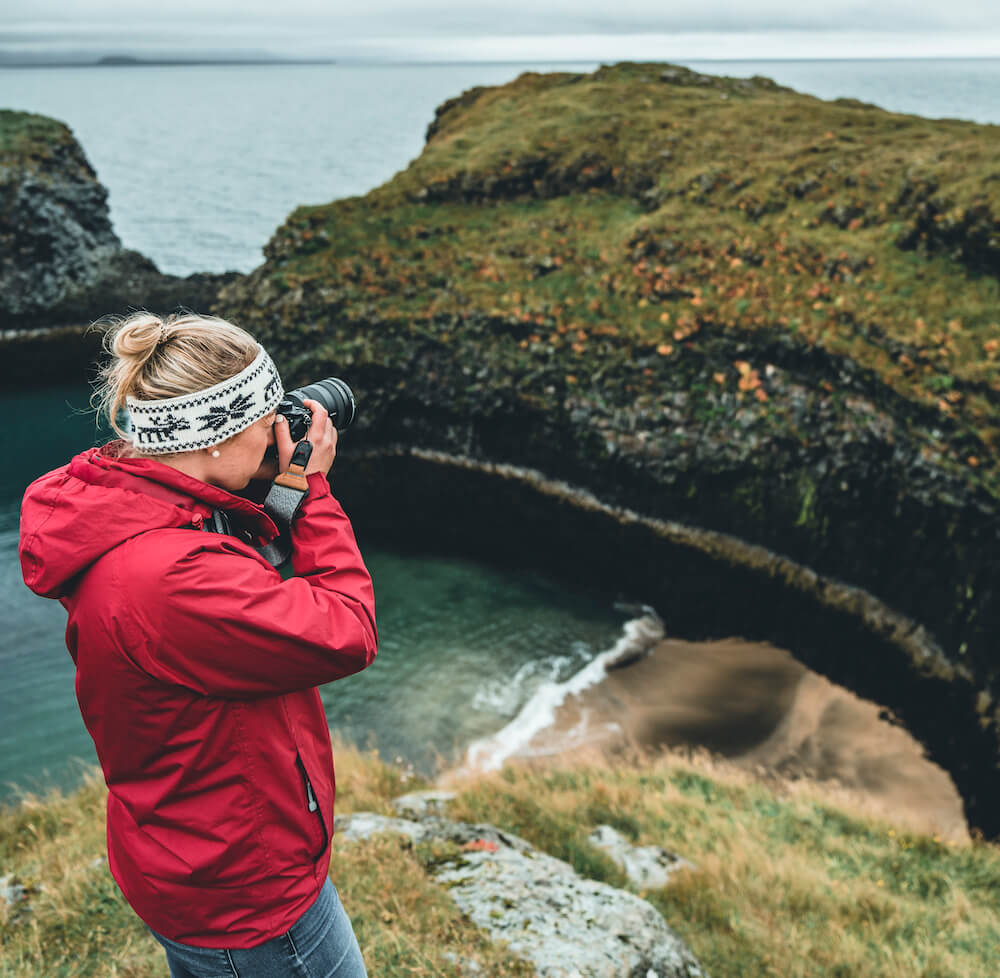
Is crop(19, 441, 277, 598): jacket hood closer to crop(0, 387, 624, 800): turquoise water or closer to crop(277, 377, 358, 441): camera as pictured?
crop(277, 377, 358, 441): camera

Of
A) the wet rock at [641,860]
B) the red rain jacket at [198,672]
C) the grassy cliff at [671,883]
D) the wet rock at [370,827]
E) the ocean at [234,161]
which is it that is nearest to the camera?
the red rain jacket at [198,672]

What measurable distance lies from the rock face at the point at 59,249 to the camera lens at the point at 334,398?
36.6 m

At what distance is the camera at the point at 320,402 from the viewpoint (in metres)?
2.38

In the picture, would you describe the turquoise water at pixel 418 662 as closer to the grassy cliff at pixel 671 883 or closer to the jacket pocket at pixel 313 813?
the grassy cliff at pixel 671 883

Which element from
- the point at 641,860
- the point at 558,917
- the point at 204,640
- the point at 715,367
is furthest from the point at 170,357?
the point at 715,367

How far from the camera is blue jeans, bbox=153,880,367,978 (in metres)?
2.07

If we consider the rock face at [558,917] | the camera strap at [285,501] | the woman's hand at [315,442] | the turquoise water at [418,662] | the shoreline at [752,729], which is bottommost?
the turquoise water at [418,662]

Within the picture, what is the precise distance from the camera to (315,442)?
2.29 metres

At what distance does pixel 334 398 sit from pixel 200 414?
79 centimetres

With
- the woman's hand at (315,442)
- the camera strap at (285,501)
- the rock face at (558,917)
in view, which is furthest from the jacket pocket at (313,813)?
the rock face at (558,917)

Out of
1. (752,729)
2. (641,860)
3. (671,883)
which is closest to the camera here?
(671,883)

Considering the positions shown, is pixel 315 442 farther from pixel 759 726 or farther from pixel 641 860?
pixel 759 726

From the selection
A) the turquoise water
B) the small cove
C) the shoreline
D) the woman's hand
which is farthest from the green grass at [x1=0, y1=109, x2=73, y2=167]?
the woman's hand

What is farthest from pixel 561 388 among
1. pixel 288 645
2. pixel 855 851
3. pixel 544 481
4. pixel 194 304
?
pixel 194 304
